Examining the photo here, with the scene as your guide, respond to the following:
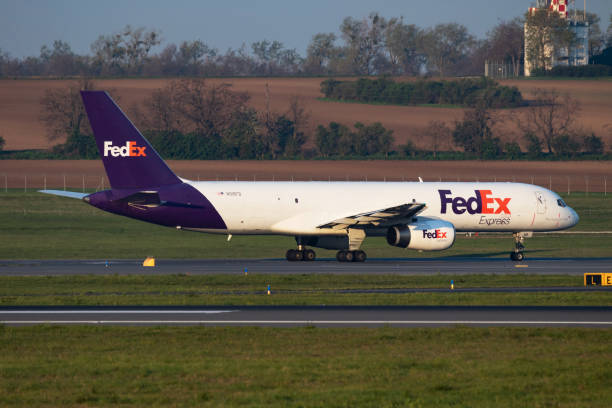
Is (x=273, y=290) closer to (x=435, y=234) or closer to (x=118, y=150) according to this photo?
(x=435, y=234)

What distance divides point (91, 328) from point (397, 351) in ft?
23.3

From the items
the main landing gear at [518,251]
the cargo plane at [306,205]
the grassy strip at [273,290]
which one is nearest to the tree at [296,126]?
the main landing gear at [518,251]

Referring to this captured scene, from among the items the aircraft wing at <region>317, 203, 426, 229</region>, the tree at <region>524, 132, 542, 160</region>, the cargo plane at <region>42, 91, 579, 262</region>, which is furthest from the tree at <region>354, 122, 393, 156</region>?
the aircraft wing at <region>317, 203, 426, 229</region>

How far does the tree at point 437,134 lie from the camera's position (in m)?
118

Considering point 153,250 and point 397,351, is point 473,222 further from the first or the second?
point 397,351

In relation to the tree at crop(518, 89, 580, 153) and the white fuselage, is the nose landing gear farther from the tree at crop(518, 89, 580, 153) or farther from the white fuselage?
the tree at crop(518, 89, 580, 153)

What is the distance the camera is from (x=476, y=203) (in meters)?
44.8

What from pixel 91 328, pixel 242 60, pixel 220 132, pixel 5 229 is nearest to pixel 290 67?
pixel 242 60

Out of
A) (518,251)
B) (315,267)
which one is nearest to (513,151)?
A: (518,251)

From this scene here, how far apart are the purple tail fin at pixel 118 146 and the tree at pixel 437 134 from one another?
3063 inches

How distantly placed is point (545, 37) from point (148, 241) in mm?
118974

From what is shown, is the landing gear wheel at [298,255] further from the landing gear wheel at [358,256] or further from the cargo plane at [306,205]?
the landing gear wheel at [358,256]

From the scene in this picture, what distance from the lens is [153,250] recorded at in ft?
164

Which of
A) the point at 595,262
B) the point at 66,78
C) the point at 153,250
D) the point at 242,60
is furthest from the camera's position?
the point at 242,60
